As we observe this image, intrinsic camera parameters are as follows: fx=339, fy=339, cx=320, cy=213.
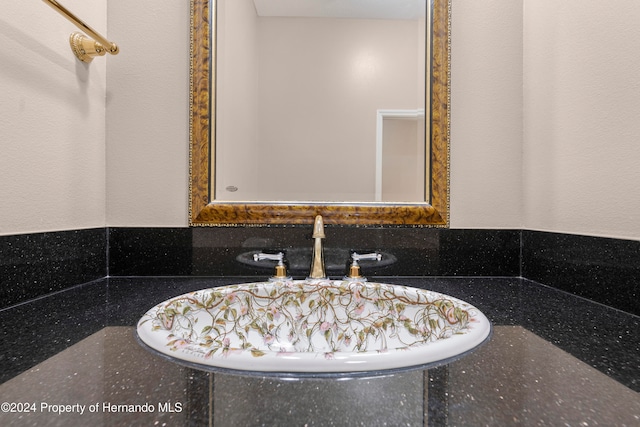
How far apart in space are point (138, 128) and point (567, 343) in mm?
1088

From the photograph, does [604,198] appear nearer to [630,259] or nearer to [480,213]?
[630,259]

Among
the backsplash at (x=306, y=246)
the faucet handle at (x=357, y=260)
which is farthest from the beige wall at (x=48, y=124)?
the faucet handle at (x=357, y=260)

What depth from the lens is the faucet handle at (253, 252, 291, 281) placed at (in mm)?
873

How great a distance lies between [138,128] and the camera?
97 centimetres

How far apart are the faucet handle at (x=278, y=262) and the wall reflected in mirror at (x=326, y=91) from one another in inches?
6.7

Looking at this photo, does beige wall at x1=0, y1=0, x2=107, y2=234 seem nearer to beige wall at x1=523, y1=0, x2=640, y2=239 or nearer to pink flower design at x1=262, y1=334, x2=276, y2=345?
pink flower design at x1=262, y1=334, x2=276, y2=345

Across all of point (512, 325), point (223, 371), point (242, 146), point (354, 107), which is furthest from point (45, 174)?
point (512, 325)

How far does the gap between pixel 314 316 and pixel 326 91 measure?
628mm

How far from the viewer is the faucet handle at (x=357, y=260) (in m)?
0.87

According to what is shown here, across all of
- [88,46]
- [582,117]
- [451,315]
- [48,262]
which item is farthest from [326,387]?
[88,46]

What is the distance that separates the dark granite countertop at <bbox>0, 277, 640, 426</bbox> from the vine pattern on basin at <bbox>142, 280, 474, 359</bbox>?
0.19 meters

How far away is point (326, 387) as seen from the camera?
0.36m

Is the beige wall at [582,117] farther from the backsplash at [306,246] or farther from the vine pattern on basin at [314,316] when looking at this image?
the vine pattern on basin at [314,316]

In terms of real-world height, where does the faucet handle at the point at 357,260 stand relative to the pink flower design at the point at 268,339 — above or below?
above
